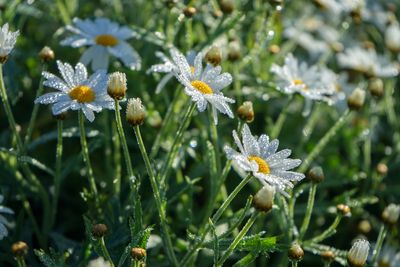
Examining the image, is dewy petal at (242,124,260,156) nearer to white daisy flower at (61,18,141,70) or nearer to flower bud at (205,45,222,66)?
flower bud at (205,45,222,66)

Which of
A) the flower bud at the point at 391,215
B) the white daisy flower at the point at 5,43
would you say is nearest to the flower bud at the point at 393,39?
the flower bud at the point at 391,215

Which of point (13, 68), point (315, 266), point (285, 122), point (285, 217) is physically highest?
point (13, 68)

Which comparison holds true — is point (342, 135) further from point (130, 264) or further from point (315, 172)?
point (130, 264)

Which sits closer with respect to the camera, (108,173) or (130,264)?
(130,264)

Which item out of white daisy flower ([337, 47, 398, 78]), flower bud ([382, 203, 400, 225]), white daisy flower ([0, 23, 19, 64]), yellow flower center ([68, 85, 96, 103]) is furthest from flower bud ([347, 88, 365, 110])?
white daisy flower ([0, 23, 19, 64])

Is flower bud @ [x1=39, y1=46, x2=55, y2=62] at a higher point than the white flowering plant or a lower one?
higher

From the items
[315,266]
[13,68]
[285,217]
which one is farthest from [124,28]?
[315,266]
